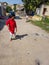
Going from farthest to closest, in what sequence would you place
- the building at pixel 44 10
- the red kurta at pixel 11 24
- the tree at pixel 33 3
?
the tree at pixel 33 3
the building at pixel 44 10
the red kurta at pixel 11 24

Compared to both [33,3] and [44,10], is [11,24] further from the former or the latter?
[33,3]

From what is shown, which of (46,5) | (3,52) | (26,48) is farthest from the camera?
(46,5)

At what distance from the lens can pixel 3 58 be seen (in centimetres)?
970

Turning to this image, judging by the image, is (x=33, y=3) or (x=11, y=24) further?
(x=33, y=3)

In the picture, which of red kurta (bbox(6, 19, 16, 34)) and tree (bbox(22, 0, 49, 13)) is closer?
red kurta (bbox(6, 19, 16, 34))

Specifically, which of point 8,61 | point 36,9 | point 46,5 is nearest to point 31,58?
point 8,61

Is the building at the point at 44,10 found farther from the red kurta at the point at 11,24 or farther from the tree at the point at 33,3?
the red kurta at the point at 11,24

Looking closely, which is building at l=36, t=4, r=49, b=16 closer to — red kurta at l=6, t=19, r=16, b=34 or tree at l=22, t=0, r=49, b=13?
tree at l=22, t=0, r=49, b=13

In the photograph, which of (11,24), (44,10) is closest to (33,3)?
(44,10)

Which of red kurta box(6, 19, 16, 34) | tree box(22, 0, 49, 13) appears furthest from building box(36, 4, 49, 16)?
red kurta box(6, 19, 16, 34)

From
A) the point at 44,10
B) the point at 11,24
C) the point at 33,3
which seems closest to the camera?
the point at 11,24

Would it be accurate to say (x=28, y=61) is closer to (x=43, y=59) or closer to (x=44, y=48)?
(x=43, y=59)

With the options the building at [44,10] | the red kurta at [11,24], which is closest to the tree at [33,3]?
the building at [44,10]

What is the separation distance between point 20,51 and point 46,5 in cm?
3794
